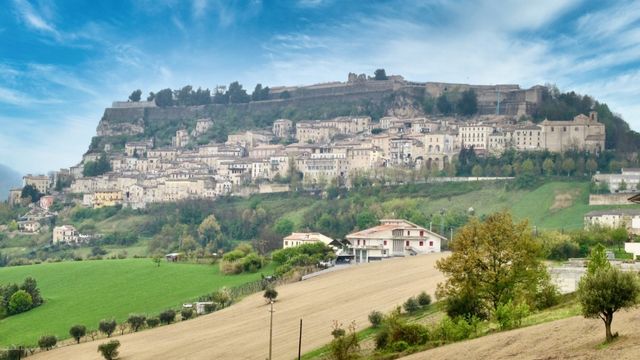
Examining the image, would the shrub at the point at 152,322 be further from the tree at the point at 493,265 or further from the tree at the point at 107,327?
the tree at the point at 493,265

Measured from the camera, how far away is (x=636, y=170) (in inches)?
3285

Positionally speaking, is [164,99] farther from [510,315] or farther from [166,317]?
[510,315]

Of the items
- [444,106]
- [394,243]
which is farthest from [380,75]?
[394,243]

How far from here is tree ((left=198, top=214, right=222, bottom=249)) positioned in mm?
89625

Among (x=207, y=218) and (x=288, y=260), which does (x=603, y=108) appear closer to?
(x=207, y=218)

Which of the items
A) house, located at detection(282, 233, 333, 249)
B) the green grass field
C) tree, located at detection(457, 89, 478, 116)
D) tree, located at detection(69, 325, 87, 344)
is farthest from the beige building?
tree, located at detection(69, 325, 87, 344)

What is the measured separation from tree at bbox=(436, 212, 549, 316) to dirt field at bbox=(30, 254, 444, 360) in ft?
20.6

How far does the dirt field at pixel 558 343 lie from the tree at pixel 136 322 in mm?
22268

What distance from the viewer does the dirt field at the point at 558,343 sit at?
16.2 metres

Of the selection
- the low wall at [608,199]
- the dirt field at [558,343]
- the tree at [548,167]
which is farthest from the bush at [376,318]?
the tree at [548,167]

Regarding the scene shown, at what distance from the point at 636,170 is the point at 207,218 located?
4229cm

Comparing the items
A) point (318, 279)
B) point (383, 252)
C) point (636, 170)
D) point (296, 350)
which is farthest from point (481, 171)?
point (296, 350)

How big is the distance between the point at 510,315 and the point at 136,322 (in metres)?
22.8

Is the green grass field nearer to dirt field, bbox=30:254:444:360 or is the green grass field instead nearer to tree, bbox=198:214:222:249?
dirt field, bbox=30:254:444:360
